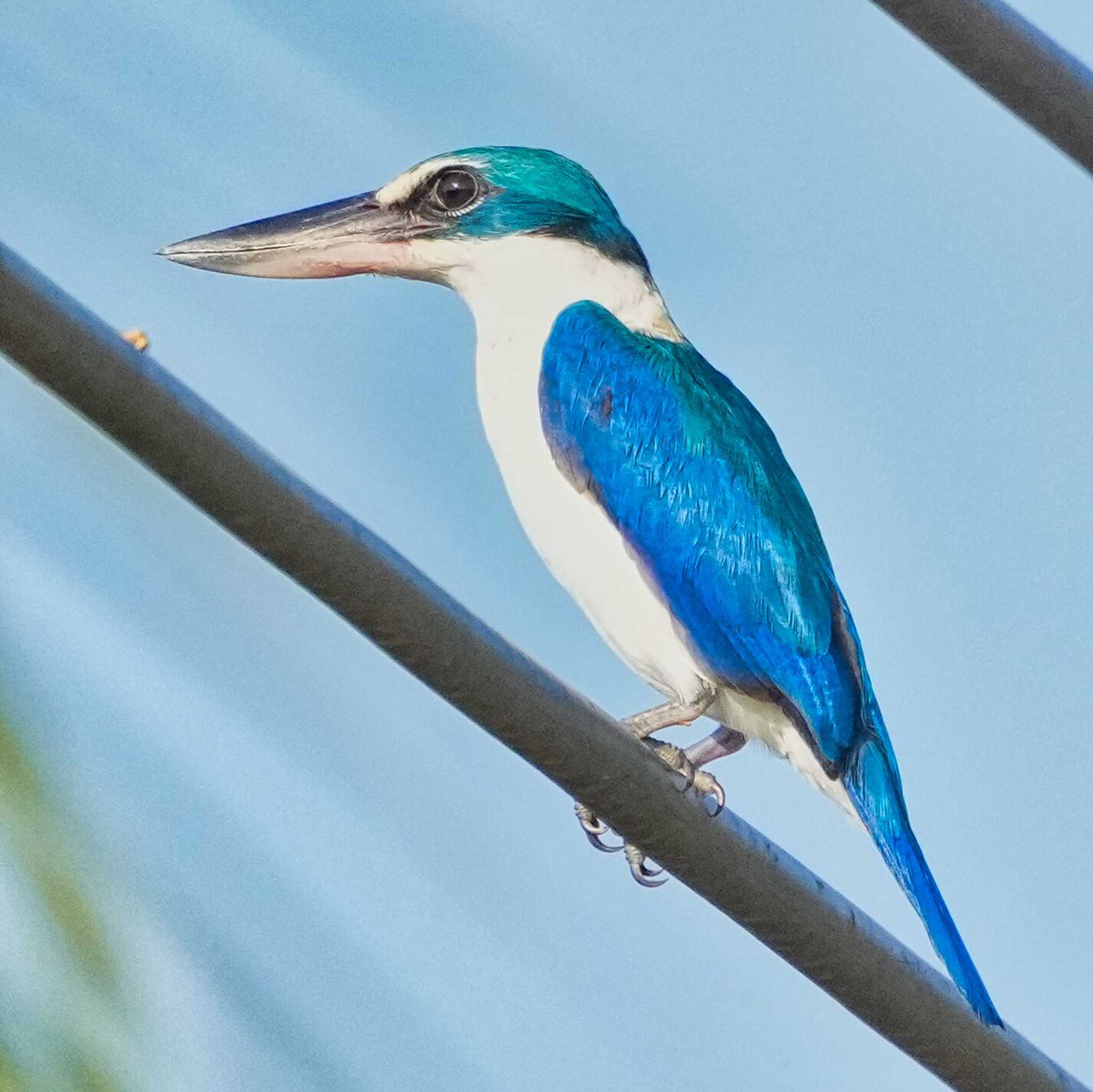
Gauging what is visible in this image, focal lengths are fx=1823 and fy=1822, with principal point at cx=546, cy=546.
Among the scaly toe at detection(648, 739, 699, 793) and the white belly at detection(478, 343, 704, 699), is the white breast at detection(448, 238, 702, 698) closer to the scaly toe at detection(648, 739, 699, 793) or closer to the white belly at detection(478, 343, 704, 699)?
the white belly at detection(478, 343, 704, 699)

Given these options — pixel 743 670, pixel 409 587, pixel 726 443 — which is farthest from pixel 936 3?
pixel 409 587

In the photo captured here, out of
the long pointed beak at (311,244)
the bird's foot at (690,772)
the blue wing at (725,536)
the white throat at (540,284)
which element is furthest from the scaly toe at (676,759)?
the long pointed beak at (311,244)

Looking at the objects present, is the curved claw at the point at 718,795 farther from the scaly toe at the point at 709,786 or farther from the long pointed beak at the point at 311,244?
the long pointed beak at the point at 311,244

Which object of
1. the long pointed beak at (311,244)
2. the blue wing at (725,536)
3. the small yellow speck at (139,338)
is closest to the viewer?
the small yellow speck at (139,338)

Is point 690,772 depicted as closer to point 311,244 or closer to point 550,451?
point 550,451

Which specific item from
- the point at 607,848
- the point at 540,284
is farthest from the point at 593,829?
the point at 540,284

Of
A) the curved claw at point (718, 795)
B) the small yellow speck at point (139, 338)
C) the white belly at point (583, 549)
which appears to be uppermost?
the white belly at point (583, 549)
